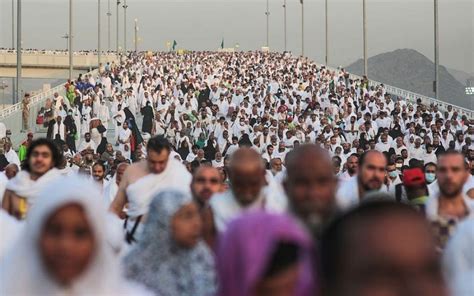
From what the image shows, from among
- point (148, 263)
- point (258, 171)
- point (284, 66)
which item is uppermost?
point (284, 66)

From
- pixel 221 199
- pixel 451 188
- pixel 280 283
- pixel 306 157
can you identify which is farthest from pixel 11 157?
pixel 280 283

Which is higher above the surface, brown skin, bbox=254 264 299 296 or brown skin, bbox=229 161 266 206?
brown skin, bbox=229 161 266 206

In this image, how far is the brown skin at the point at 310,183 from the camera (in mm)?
3770

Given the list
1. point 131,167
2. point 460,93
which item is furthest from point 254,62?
point 460,93

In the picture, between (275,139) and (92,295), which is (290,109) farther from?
(92,295)

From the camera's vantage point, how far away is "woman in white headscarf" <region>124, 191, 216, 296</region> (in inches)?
176

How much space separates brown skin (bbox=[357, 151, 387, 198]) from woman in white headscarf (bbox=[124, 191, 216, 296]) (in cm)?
213

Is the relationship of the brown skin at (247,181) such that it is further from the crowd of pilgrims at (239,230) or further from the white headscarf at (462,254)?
the white headscarf at (462,254)

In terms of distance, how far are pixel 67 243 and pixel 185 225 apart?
1483mm

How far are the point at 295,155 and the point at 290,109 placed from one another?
27.9m

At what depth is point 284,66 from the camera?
5153 centimetres

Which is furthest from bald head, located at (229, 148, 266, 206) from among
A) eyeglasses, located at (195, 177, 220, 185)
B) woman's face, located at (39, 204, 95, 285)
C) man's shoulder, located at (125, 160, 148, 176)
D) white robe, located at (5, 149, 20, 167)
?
white robe, located at (5, 149, 20, 167)

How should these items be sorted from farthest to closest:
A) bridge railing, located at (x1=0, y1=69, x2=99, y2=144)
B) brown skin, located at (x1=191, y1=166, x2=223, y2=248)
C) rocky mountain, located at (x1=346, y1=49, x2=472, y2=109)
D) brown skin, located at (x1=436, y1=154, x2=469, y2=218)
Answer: rocky mountain, located at (x1=346, y1=49, x2=472, y2=109)
bridge railing, located at (x1=0, y1=69, x2=99, y2=144)
brown skin, located at (x1=191, y1=166, x2=223, y2=248)
brown skin, located at (x1=436, y1=154, x2=469, y2=218)

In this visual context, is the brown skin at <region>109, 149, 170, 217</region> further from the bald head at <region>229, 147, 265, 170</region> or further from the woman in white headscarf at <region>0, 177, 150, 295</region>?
the woman in white headscarf at <region>0, 177, 150, 295</region>
